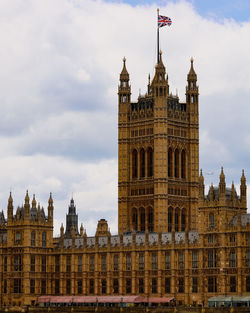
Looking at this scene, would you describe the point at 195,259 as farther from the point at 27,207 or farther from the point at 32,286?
the point at 27,207

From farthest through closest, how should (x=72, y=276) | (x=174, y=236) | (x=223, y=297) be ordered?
(x=72, y=276)
(x=174, y=236)
(x=223, y=297)

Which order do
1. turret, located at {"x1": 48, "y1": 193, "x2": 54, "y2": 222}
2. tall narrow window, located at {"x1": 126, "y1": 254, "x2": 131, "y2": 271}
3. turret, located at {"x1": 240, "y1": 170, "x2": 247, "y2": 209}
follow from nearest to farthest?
turret, located at {"x1": 240, "y1": 170, "x2": 247, "y2": 209}, tall narrow window, located at {"x1": 126, "y1": 254, "x2": 131, "y2": 271}, turret, located at {"x1": 48, "y1": 193, "x2": 54, "y2": 222}

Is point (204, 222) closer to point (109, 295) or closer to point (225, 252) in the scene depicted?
point (225, 252)

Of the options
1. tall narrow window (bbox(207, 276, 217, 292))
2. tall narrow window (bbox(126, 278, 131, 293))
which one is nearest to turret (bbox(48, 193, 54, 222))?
tall narrow window (bbox(126, 278, 131, 293))

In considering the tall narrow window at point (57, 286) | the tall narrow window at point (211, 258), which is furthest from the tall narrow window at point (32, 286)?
the tall narrow window at point (211, 258)

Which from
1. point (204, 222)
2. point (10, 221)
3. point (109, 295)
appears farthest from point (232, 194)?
point (10, 221)

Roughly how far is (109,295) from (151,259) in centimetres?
1019

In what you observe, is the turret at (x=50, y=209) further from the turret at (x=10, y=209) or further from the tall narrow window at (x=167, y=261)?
the tall narrow window at (x=167, y=261)

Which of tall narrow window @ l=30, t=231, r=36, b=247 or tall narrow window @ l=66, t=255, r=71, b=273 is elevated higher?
tall narrow window @ l=30, t=231, r=36, b=247

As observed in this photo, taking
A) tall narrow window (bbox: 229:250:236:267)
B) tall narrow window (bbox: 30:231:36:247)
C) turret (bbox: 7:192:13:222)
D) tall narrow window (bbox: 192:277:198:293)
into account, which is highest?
turret (bbox: 7:192:13:222)

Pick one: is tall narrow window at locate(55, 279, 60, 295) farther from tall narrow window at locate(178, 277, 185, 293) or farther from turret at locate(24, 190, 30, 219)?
tall narrow window at locate(178, 277, 185, 293)

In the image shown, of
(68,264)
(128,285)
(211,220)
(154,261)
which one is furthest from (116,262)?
(211,220)

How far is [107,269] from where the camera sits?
625 feet

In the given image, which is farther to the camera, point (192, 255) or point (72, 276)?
point (72, 276)
